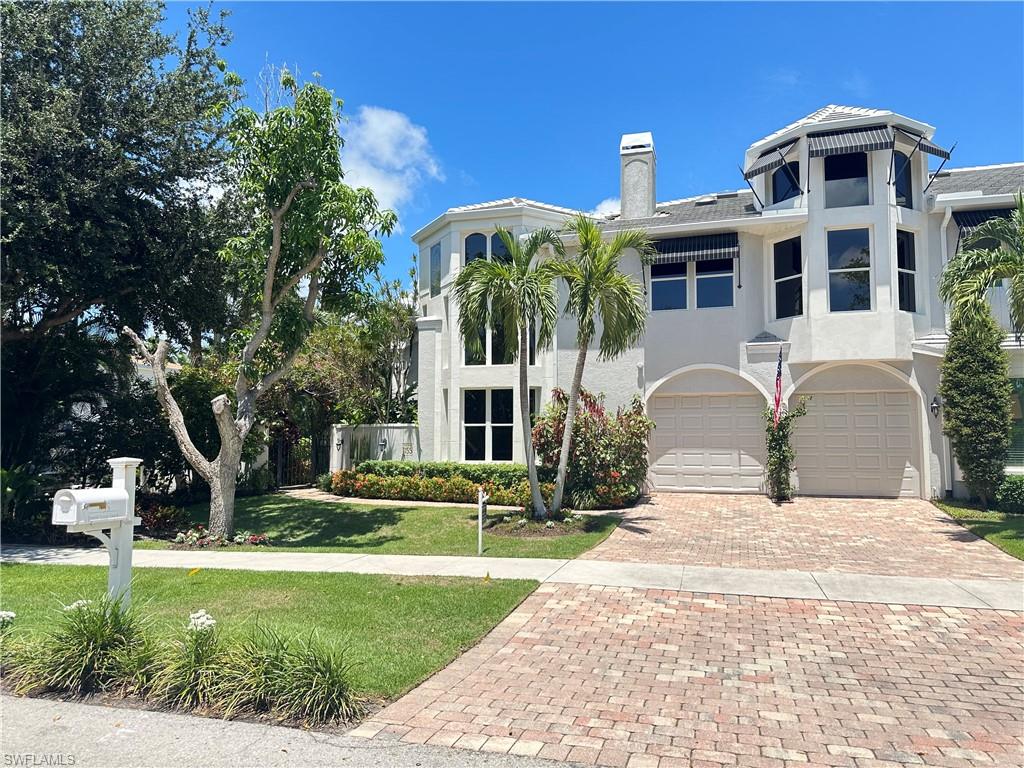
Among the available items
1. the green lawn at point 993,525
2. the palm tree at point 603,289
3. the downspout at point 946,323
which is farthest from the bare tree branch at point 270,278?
the downspout at point 946,323

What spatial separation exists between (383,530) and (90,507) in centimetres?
810

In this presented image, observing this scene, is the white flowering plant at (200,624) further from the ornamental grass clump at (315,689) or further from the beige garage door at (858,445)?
the beige garage door at (858,445)

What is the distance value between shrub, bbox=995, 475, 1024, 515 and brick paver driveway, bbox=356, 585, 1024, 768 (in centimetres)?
823

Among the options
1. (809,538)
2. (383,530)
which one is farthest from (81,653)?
(809,538)

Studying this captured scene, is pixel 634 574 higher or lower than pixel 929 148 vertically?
lower

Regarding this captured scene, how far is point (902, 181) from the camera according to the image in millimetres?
15422

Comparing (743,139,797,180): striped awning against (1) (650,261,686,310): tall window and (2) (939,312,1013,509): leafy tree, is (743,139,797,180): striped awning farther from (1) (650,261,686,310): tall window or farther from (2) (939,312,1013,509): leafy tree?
(2) (939,312,1013,509): leafy tree

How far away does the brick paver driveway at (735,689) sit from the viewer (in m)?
4.01

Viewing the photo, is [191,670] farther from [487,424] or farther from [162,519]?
[487,424]

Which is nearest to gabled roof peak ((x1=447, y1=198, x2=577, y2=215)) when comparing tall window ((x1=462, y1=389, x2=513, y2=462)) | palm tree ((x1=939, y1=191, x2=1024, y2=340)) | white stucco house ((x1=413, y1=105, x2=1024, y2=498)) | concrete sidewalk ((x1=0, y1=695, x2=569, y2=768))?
white stucco house ((x1=413, y1=105, x2=1024, y2=498))

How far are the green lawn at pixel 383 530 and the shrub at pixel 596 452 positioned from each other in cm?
116

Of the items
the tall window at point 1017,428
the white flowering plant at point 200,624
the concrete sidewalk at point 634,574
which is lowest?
the concrete sidewalk at point 634,574

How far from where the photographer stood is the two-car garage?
1512 centimetres

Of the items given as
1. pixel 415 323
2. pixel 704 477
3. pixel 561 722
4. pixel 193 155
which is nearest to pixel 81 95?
pixel 193 155
